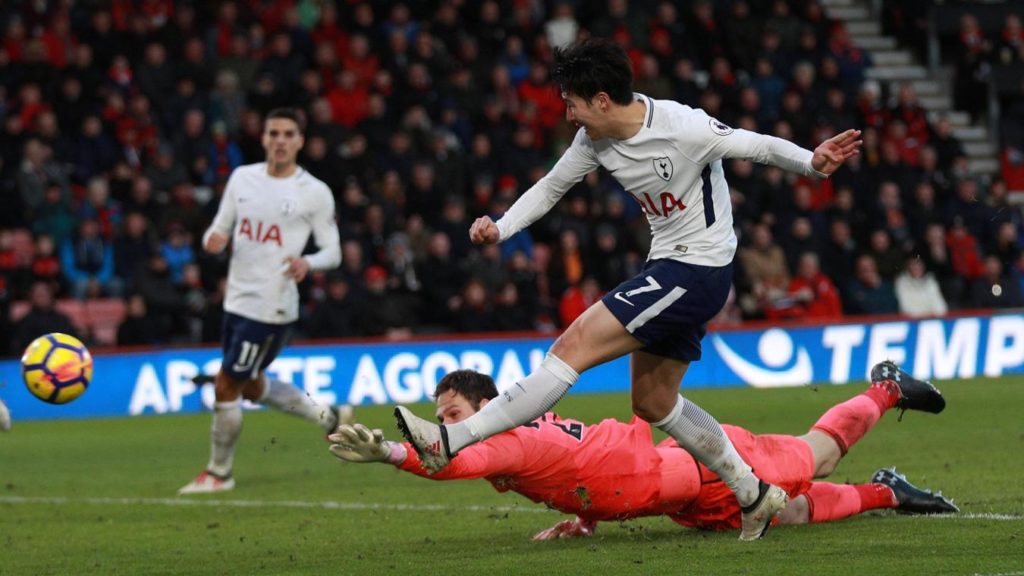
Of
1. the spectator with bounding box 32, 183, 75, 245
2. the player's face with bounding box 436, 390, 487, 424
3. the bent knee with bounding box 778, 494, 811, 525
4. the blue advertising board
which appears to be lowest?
the blue advertising board

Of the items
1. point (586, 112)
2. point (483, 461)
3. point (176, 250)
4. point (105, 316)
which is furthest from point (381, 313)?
point (483, 461)

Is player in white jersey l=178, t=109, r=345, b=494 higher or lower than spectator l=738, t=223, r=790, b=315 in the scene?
higher

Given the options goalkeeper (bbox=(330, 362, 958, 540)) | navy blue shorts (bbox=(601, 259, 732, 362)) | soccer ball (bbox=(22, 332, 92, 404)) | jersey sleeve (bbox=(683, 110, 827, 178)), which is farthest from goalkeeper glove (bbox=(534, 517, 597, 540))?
soccer ball (bbox=(22, 332, 92, 404))

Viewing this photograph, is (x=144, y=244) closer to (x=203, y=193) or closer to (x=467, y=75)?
(x=203, y=193)

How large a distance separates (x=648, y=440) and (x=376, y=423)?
8384 millimetres

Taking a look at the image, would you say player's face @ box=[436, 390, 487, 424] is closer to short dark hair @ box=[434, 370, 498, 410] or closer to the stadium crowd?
short dark hair @ box=[434, 370, 498, 410]

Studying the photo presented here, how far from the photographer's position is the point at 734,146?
23.9ft

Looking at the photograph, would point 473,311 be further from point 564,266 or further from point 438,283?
point 564,266

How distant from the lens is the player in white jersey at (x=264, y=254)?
11.7m

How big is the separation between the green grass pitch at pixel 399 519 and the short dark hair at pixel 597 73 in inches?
81.3

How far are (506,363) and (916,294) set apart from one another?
635 cm

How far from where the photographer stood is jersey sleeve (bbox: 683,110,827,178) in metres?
7.21

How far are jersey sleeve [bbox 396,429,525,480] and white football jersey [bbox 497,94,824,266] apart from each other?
3.29ft

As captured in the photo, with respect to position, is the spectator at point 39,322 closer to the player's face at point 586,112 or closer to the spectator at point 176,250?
the spectator at point 176,250
